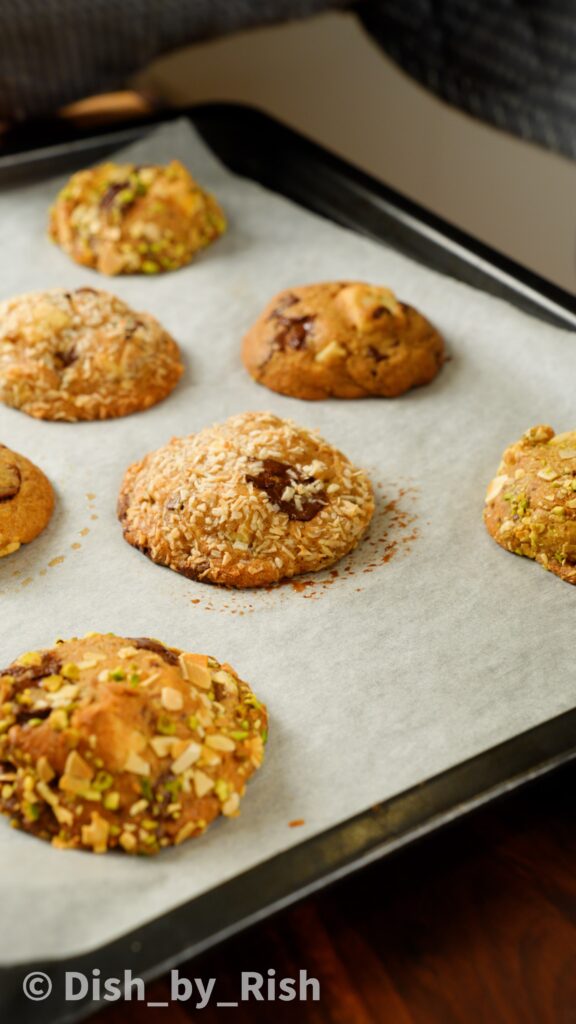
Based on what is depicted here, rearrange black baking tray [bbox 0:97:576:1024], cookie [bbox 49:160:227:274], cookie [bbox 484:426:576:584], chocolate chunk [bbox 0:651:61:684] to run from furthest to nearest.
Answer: cookie [bbox 49:160:227:274], cookie [bbox 484:426:576:584], chocolate chunk [bbox 0:651:61:684], black baking tray [bbox 0:97:576:1024]

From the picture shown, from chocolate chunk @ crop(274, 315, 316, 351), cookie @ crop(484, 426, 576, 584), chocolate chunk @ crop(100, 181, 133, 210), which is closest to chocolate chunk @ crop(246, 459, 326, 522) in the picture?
cookie @ crop(484, 426, 576, 584)

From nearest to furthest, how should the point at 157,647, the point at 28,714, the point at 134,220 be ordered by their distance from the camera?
the point at 28,714, the point at 157,647, the point at 134,220

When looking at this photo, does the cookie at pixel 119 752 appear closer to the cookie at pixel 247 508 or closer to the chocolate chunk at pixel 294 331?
the cookie at pixel 247 508

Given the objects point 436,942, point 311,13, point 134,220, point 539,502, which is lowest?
point 436,942

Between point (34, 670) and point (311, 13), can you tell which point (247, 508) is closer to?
point (34, 670)

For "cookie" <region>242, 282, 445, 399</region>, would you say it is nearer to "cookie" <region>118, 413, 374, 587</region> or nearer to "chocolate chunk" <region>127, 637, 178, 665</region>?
"cookie" <region>118, 413, 374, 587</region>

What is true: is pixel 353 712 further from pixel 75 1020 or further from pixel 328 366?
pixel 328 366

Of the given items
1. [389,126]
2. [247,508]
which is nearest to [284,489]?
[247,508]
